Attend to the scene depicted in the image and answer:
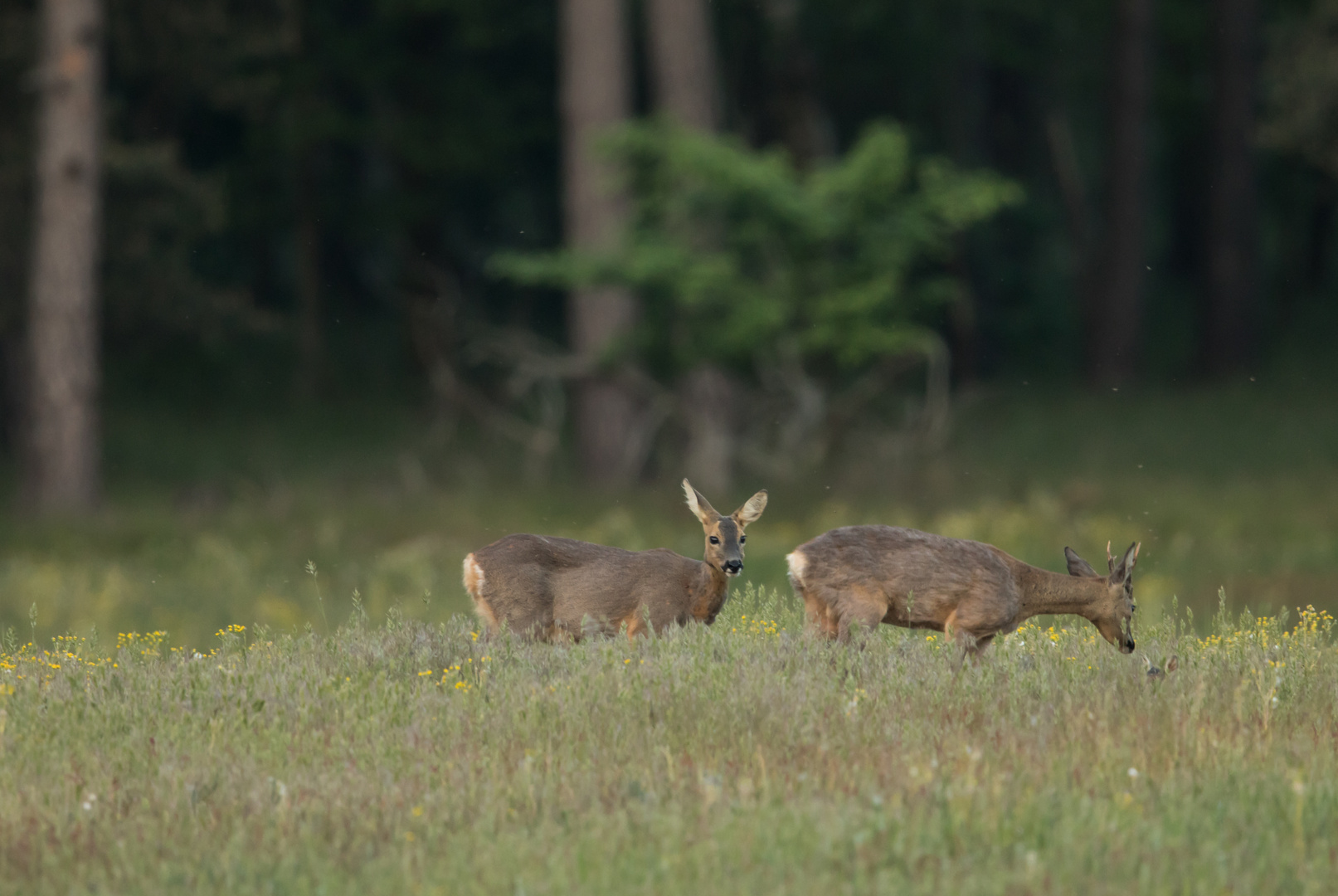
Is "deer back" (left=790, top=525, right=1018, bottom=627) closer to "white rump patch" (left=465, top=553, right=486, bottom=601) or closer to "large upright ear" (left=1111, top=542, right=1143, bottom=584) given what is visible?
"large upright ear" (left=1111, top=542, right=1143, bottom=584)

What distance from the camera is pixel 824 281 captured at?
18469 mm

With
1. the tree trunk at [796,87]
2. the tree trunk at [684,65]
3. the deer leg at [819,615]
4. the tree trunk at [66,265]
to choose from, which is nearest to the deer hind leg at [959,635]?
the deer leg at [819,615]

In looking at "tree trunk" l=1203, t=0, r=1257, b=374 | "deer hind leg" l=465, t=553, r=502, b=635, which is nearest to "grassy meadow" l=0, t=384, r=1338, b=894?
"deer hind leg" l=465, t=553, r=502, b=635

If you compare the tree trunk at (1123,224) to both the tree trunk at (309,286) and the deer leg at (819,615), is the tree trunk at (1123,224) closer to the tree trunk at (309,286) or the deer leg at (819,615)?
the tree trunk at (309,286)

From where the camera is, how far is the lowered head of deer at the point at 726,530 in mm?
8250

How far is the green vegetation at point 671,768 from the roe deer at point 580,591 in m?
0.27

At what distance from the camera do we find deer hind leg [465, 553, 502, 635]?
9.13 m

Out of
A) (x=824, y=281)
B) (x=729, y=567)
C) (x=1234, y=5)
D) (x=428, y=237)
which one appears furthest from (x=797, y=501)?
(x=428, y=237)

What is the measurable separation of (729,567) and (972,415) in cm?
1802

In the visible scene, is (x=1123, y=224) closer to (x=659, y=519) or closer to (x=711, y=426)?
(x=711, y=426)

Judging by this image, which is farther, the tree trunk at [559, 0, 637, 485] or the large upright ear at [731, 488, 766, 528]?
the tree trunk at [559, 0, 637, 485]

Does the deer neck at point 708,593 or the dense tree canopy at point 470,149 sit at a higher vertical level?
the dense tree canopy at point 470,149

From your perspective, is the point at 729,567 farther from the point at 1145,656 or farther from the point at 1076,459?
the point at 1076,459

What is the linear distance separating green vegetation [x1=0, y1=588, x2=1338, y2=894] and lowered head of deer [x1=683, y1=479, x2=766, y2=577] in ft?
1.35
